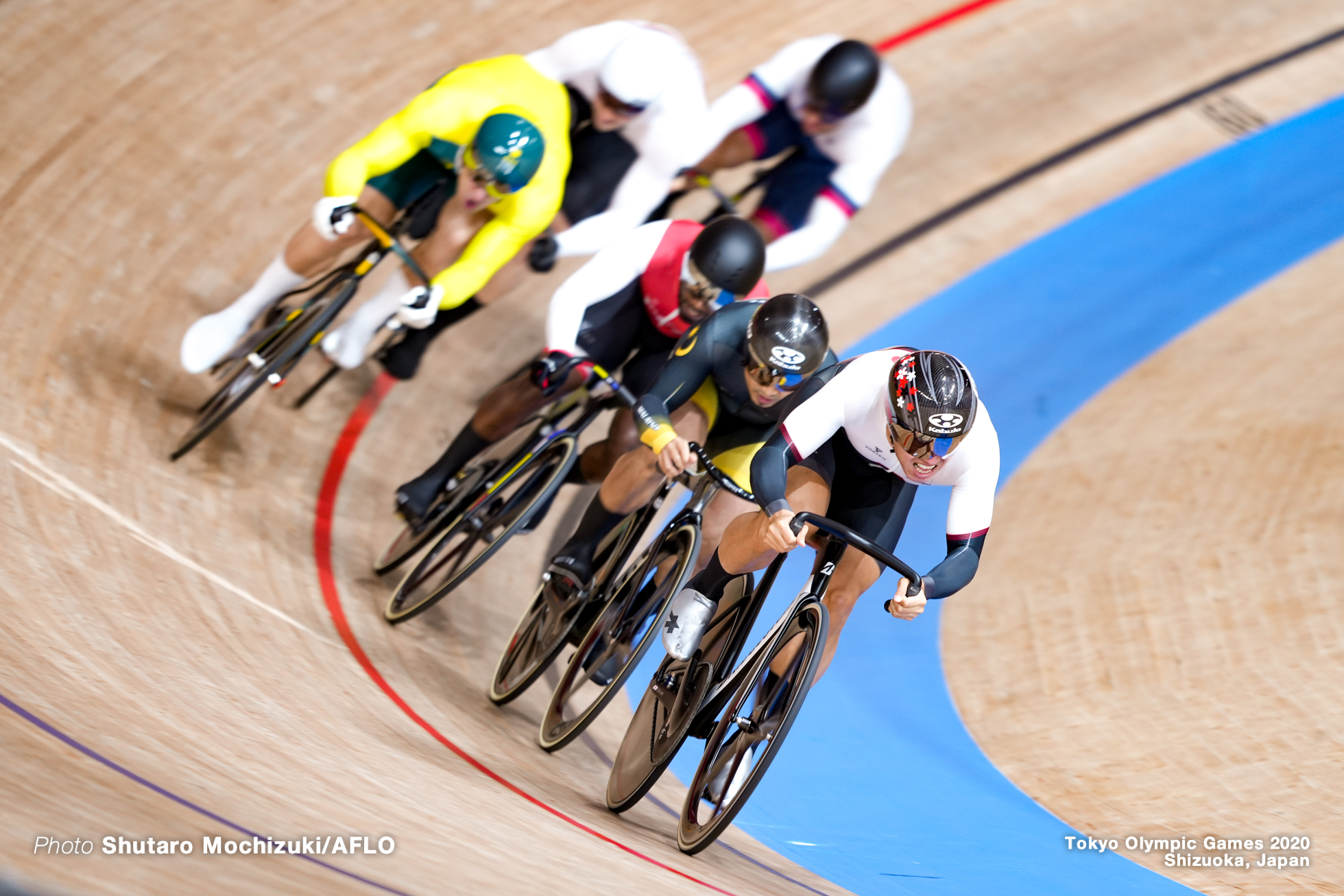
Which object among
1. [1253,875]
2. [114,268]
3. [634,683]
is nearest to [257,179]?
[114,268]

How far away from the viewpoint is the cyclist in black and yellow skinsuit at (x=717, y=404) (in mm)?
3070

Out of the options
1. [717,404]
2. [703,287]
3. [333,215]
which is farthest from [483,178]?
[717,404]

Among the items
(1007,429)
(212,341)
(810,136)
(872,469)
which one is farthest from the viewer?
(1007,429)

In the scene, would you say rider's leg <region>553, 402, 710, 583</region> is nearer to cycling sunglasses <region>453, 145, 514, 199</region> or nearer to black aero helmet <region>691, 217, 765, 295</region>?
black aero helmet <region>691, 217, 765, 295</region>

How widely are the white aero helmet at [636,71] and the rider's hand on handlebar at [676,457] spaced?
1.62 m

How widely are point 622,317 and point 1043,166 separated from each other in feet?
12.8

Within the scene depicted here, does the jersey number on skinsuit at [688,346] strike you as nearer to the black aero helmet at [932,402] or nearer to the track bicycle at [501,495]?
the track bicycle at [501,495]

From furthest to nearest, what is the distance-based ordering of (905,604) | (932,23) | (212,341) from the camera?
(932,23) → (212,341) → (905,604)

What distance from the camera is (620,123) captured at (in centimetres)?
430

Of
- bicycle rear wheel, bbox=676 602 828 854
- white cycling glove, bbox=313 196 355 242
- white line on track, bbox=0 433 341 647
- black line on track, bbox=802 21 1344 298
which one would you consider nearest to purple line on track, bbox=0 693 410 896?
bicycle rear wheel, bbox=676 602 828 854

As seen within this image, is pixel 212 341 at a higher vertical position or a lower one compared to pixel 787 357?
higher

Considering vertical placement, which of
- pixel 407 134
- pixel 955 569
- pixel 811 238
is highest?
pixel 407 134

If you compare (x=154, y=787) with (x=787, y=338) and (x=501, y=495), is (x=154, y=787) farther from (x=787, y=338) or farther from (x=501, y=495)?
(x=787, y=338)

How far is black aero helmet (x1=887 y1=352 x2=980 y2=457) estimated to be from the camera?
2.71 m
